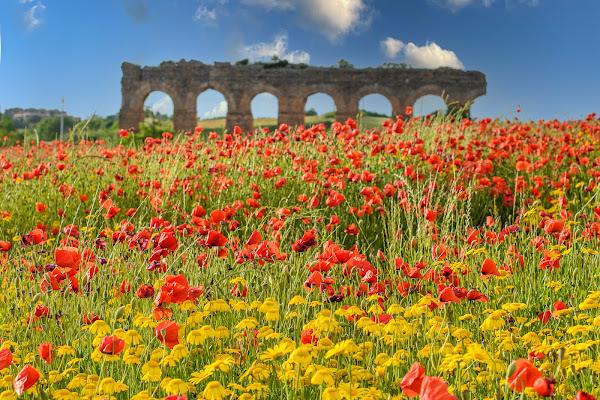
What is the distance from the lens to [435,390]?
0.96 meters

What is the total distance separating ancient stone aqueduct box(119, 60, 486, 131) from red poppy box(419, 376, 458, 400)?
24.8 m

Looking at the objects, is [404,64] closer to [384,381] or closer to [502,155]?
[502,155]

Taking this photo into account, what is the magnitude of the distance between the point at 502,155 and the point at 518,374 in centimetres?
565

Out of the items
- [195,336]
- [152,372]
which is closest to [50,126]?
[195,336]

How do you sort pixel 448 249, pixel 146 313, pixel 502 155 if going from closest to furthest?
1. pixel 146 313
2. pixel 448 249
3. pixel 502 155

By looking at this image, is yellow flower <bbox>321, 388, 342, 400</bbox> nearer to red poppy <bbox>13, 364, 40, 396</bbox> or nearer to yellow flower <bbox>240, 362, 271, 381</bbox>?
yellow flower <bbox>240, 362, 271, 381</bbox>

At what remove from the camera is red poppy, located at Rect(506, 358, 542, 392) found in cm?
111

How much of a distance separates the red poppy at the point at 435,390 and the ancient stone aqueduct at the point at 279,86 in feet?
81.3

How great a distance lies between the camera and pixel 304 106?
26.0m

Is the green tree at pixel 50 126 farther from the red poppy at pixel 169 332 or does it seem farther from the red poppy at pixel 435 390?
the red poppy at pixel 435 390

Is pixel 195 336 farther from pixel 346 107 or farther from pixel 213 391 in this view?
pixel 346 107

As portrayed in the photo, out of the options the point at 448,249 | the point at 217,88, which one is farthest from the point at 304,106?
the point at 448,249

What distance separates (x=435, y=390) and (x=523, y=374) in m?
0.26

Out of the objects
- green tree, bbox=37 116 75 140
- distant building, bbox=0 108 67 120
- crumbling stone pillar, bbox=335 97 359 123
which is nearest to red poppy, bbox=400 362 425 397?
crumbling stone pillar, bbox=335 97 359 123
